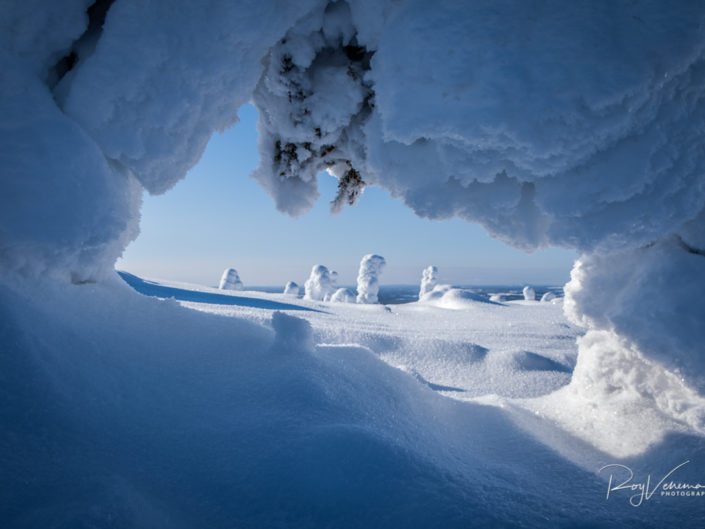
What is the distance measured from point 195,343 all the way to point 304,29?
2.27 metres

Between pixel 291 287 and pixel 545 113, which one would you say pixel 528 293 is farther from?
pixel 545 113

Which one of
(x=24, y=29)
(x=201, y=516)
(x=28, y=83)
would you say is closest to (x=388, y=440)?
(x=201, y=516)

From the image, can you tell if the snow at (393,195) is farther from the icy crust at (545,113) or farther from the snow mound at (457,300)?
the snow mound at (457,300)

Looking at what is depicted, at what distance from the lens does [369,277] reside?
922 inches

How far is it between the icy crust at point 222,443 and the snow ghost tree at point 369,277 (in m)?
20.8

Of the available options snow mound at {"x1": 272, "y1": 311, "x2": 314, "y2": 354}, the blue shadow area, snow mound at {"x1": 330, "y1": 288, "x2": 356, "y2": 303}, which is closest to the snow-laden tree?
snow mound at {"x1": 272, "y1": 311, "x2": 314, "y2": 354}

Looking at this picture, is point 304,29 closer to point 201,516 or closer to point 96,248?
point 96,248

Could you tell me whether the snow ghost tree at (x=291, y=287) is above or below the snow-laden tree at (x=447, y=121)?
below

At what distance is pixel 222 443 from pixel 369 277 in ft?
71.9

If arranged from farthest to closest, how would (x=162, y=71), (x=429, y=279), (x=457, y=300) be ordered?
(x=429, y=279) < (x=457, y=300) < (x=162, y=71)

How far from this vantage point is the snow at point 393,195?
1438 mm

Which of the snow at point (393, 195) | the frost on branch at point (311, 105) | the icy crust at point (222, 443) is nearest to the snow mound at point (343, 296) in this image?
the frost on branch at point (311, 105)

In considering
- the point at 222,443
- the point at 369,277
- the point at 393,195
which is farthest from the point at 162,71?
the point at 369,277

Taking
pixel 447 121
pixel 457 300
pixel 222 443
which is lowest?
pixel 222 443
